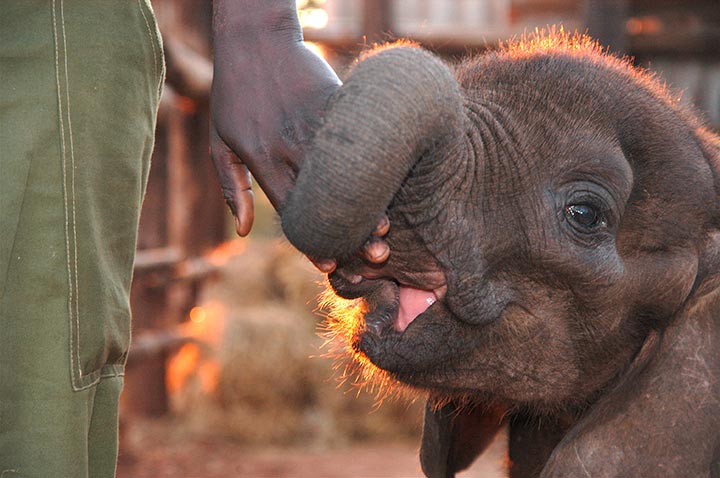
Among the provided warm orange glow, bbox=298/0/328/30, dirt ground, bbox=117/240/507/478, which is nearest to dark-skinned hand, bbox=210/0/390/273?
warm orange glow, bbox=298/0/328/30

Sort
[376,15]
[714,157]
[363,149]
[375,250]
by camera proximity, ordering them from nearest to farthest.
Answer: [363,149] < [375,250] < [714,157] < [376,15]

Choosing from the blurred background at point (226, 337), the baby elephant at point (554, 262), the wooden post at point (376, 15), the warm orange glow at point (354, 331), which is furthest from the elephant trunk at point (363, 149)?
the wooden post at point (376, 15)

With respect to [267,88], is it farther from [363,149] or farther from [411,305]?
[411,305]

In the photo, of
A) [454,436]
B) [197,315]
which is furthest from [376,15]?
[454,436]

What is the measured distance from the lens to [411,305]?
2.48 m

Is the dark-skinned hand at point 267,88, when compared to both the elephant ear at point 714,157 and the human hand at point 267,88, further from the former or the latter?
the elephant ear at point 714,157

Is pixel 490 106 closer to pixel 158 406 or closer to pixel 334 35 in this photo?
pixel 158 406

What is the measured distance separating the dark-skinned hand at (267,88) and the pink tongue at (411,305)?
41 centimetres

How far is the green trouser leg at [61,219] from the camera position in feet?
6.56

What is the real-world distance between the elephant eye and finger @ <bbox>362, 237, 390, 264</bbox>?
646 millimetres

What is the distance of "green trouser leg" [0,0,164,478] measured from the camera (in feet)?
6.56

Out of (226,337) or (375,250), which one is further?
(226,337)

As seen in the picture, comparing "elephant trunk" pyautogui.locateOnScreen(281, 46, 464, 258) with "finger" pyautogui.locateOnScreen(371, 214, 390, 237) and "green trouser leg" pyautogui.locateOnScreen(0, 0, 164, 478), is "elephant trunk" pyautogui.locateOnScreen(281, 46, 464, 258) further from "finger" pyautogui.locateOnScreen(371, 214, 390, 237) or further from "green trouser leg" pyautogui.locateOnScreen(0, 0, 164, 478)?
"green trouser leg" pyautogui.locateOnScreen(0, 0, 164, 478)

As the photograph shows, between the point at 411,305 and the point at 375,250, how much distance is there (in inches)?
15.0
